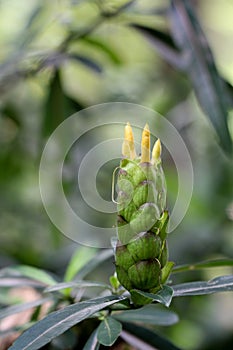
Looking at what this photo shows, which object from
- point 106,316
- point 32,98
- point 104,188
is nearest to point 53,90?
point 104,188

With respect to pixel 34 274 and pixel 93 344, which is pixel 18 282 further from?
pixel 93 344

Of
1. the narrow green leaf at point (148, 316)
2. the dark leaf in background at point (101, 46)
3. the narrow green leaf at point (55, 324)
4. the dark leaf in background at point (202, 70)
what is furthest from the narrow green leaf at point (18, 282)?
the dark leaf in background at point (101, 46)

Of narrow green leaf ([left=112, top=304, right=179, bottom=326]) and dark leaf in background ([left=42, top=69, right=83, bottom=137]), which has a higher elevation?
dark leaf in background ([left=42, top=69, right=83, bottom=137])

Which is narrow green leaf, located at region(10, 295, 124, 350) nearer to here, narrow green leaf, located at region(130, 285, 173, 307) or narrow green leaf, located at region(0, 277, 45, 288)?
narrow green leaf, located at region(130, 285, 173, 307)

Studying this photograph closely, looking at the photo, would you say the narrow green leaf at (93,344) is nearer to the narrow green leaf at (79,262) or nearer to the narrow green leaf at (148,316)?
the narrow green leaf at (148,316)

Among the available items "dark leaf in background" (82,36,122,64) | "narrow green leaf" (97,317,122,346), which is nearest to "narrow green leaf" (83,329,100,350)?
"narrow green leaf" (97,317,122,346)

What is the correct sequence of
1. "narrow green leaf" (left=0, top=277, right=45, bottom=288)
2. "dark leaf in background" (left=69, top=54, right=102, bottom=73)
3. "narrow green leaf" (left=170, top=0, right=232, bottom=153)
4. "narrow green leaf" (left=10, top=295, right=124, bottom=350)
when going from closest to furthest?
"narrow green leaf" (left=10, top=295, right=124, bottom=350) < "narrow green leaf" (left=0, top=277, right=45, bottom=288) < "narrow green leaf" (left=170, top=0, right=232, bottom=153) < "dark leaf in background" (left=69, top=54, right=102, bottom=73)
